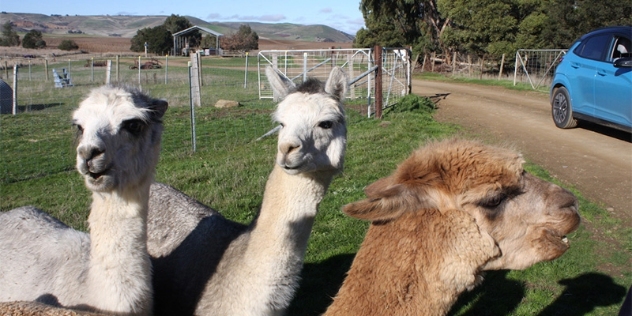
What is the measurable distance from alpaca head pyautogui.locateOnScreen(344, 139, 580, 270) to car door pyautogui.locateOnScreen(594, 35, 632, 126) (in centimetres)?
833

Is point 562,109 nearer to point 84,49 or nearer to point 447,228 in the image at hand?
point 447,228

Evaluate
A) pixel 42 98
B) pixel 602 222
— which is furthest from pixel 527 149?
pixel 42 98

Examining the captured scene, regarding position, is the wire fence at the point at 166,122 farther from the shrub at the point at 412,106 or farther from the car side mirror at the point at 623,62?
the car side mirror at the point at 623,62

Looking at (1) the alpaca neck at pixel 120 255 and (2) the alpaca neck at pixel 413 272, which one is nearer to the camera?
(2) the alpaca neck at pixel 413 272

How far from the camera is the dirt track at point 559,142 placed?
25.5 ft

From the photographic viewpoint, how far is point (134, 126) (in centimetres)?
335

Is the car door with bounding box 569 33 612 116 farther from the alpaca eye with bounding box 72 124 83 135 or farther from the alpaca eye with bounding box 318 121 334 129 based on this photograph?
the alpaca eye with bounding box 72 124 83 135

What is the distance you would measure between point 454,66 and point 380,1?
1170 cm

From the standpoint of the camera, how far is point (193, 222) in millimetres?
4551

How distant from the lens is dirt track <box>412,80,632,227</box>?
776 cm

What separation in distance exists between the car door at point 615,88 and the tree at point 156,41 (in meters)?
65.9

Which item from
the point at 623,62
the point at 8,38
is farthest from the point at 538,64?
the point at 8,38

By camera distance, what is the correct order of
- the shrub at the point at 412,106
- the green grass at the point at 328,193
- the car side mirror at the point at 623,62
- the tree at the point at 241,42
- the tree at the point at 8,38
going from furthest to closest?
the tree at the point at 241,42 < the tree at the point at 8,38 < the shrub at the point at 412,106 < the car side mirror at the point at 623,62 < the green grass at the point at 328,193

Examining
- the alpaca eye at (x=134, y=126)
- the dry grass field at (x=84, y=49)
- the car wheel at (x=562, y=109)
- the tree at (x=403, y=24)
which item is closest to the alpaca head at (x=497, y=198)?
the alpaca eye at (x=134, y=126)
